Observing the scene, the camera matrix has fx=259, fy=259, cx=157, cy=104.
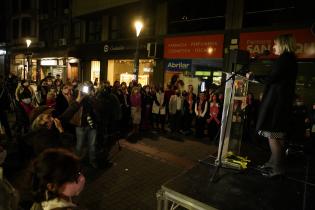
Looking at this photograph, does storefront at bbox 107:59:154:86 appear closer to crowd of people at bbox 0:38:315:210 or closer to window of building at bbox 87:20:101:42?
window of building at bbox 87:20:101:42

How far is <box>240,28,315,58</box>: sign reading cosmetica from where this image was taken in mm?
10336

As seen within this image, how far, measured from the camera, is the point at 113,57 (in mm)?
17844

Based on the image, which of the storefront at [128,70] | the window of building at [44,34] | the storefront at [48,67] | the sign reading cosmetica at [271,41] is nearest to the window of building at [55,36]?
the window of building at [44,34]

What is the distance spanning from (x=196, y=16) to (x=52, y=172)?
14010mm

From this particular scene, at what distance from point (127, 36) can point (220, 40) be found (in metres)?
6.92

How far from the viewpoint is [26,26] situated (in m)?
28.6

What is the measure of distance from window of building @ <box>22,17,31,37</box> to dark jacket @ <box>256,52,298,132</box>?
29.8 m

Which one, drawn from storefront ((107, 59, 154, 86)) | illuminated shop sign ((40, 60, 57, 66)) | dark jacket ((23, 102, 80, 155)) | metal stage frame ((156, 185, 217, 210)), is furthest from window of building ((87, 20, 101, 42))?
metal stage frame ((156, 185, 217, 210))

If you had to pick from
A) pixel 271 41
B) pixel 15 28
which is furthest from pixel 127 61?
pixel 15 28

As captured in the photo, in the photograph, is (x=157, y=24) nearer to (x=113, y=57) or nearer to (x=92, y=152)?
(x=113, y=57)

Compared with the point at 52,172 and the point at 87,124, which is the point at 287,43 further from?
the point at 87,124

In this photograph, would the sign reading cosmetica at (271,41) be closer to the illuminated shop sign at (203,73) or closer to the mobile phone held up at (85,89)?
the illuminated shop sign at (203,73)

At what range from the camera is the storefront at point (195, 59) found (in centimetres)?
1298

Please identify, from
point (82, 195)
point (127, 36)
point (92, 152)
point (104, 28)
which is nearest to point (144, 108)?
point (92, 152)
